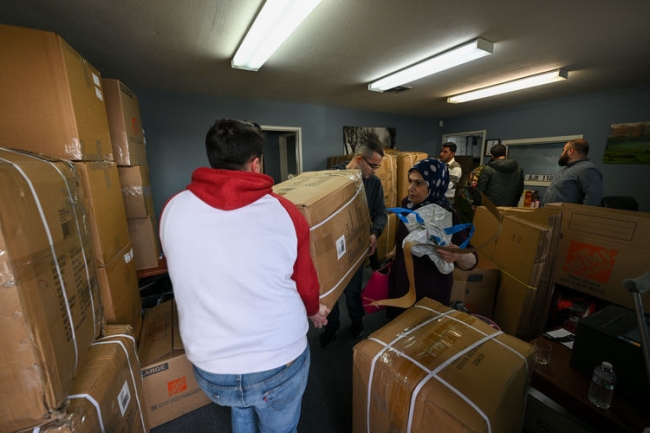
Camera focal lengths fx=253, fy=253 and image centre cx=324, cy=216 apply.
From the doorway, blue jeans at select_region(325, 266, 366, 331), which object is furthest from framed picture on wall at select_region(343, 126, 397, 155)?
blue jeans at select_region(325, 266, 366, 331)

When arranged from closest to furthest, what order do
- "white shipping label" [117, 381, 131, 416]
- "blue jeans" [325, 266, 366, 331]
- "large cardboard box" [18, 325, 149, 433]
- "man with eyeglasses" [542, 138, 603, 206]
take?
"large cardboard box" [18, 325, 149, 433]
"white shipping label" [117, 381, 131, 416]
"blue jeans" [325, 266, 366, 331]
"man with eyeglasses" [542, 138, 603, 206]

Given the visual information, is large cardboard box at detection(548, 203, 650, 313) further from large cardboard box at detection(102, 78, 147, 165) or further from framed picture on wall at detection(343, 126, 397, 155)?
framed picture on wall at detection(343, 126, 397, 155)

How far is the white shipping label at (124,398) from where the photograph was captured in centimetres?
85

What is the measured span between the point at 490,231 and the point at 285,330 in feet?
7.33

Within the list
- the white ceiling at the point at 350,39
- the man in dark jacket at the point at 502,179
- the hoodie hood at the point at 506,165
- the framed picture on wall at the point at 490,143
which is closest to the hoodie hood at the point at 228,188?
the white ceiling at the point at 350,39

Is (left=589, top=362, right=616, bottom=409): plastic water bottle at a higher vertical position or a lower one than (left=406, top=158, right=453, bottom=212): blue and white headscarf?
lower

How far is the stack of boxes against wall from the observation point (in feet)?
1.77

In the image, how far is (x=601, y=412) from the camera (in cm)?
91

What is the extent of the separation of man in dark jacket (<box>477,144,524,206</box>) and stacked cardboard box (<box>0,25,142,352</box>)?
13.0ft

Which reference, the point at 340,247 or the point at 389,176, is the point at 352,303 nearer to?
the point at 340,247

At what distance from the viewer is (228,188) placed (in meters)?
0.69

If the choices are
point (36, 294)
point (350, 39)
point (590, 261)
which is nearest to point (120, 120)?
point (36, 294)

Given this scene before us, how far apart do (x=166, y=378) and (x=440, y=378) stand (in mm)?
1414

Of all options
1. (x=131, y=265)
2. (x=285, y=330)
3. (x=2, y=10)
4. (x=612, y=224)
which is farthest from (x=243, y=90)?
(x=612, y=224)
